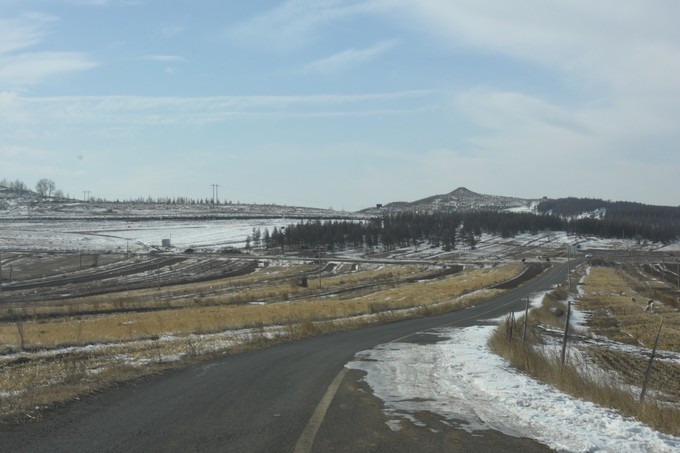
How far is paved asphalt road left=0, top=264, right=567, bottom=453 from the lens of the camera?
6934mm

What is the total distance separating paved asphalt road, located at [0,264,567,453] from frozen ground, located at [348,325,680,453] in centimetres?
95

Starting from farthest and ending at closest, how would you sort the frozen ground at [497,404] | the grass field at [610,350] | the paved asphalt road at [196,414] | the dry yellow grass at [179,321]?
the dry yellow grass at [179,321], the grass field at [610,350], the frozen ground at [497,404], the paved asphalt road at [196,414]

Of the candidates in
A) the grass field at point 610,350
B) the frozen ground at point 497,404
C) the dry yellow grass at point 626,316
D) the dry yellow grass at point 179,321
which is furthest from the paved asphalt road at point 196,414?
the dry yellow grass at point 626,316

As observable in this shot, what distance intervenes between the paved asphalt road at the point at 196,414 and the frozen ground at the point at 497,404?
3.10 ft

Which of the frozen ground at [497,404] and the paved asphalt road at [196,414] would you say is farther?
the frozen ground at [497,404]

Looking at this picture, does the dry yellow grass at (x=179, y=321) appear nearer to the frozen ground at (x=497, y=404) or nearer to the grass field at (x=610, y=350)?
the grass field at (x=610, y=350)

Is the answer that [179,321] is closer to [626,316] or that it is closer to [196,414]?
[196,414]

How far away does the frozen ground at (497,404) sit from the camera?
23.6 ft

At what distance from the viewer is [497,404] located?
954 cm

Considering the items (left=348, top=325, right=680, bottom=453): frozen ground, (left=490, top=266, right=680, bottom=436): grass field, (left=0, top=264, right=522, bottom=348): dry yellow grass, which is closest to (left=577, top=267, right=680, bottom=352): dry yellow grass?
(left=490, top=266, right=680, bottom=436): grass field

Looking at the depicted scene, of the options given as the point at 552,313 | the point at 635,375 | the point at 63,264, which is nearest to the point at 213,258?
the point at 63,264

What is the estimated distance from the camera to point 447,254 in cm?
18538

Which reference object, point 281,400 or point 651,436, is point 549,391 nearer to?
point 651,436

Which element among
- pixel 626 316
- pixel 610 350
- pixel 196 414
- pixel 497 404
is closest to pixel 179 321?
pixel 610 350
